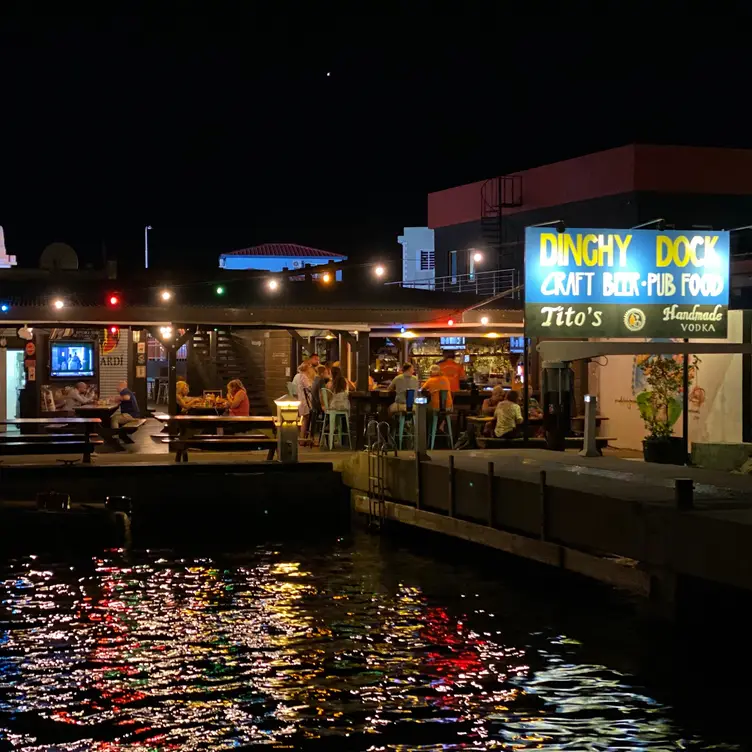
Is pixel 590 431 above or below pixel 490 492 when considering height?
above

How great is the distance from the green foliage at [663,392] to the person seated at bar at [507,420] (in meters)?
2.34

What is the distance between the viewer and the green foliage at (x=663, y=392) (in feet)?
70.9

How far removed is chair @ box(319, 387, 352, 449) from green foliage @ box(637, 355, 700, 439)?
570cm

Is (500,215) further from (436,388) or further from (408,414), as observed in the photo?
(408,414)

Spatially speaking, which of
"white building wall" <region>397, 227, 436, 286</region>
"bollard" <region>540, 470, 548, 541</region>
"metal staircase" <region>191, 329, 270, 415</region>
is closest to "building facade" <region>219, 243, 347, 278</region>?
"white building wall" <region>397, 227, 436, 286</region>

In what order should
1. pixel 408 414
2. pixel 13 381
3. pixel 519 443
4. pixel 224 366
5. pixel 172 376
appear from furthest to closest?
pixel 224 366 → pixel 13 381 → pixel 172 376 → pixel 408 414 → pixel 519 443

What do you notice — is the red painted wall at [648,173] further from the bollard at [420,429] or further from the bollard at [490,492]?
the bollard at [490,492]

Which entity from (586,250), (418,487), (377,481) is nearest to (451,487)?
(418,487)

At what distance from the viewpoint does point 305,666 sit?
11.4 m

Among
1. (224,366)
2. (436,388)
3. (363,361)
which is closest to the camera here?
(436,388)

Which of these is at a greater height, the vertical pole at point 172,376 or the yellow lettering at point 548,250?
the yellow lettering at point 548,250

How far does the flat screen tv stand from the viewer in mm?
28672

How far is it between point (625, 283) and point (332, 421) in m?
Answer: 7.51

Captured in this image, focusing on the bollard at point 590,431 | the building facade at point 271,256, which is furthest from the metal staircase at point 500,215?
the building facade at point 271,256
